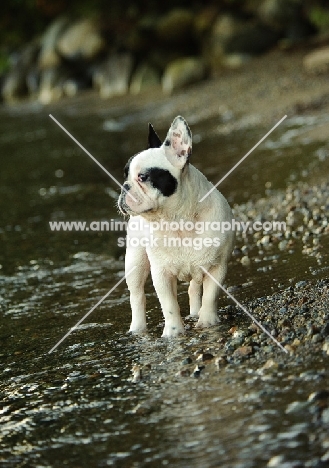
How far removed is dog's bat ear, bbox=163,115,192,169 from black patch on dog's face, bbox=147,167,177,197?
0.11 metres

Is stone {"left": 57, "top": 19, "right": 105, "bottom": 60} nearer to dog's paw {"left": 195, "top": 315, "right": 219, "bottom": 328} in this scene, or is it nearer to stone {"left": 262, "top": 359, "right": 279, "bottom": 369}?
dog's paw {"left": 195, "top": 315, "right": 219, "bottom": 328}

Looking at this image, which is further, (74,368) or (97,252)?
(97,252)

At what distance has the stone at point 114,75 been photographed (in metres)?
31.2

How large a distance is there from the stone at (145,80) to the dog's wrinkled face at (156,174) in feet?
77.4

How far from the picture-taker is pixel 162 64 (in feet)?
101

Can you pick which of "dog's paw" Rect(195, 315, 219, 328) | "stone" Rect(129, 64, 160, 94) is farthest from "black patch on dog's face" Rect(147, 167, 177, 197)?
"stone" Rect(129, 64, 160, 94)

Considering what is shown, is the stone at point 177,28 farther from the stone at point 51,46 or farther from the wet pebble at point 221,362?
the wet pebble at point 221,362

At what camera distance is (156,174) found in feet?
19.9

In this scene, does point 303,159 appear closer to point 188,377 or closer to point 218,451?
point 188,377

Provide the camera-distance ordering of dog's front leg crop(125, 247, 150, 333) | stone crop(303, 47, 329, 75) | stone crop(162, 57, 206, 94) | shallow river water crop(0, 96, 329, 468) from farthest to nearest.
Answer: stone crop(162, 57, 206, 94)
stone crop(303, 47, 329, 75)
dog's front leg crop(125, 247, 150, 333)
shallow river water crop(0, 96, 329, 468)

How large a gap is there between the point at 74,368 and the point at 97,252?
13.8 feet

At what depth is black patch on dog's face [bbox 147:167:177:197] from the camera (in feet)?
19.9

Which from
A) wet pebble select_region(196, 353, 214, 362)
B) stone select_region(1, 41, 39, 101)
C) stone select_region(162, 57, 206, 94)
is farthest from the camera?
stone select_region(1, 41, 39, 101)

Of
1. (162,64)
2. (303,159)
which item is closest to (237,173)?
(303,159)
